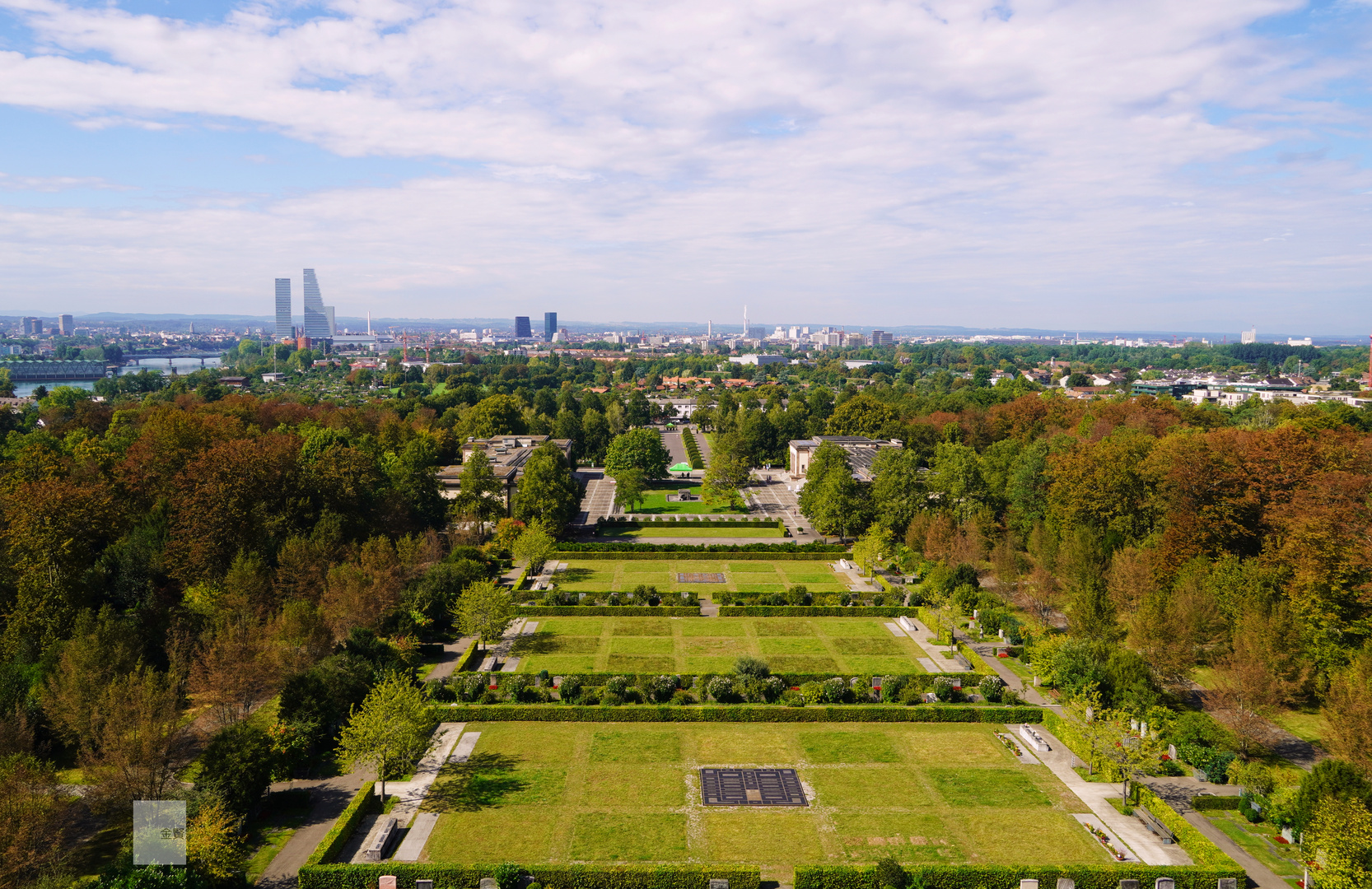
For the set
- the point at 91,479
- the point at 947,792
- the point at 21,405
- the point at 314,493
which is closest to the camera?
the point at 947,792

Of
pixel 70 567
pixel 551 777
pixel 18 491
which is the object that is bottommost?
pixel 551 777

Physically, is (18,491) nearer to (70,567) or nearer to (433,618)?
(70,567)

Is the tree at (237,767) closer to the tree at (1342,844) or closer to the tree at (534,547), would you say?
the tree at (534,547)

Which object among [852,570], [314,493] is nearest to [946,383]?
[852,570]

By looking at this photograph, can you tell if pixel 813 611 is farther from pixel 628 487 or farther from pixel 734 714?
pixel 628 487

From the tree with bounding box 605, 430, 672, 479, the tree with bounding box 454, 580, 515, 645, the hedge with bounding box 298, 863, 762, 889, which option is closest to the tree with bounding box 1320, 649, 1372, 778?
the hedge with bounding box 298, 863, 762, 889

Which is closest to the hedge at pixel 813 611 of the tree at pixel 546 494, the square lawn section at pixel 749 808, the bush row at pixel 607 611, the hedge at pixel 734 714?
the bush row at pixel 607 611
